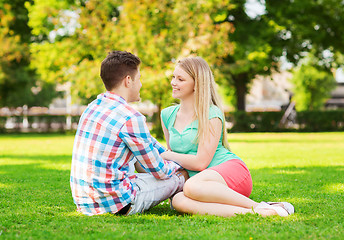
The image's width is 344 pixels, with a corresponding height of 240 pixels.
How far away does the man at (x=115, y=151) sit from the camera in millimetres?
3996

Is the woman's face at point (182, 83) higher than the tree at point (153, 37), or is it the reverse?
the tree at point (153, 37)

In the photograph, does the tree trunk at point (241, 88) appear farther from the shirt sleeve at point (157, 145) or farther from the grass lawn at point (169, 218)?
the shirt sleeve at point (157, 145)

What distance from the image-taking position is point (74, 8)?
72.4 feet

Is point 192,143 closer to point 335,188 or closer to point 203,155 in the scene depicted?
point 203,155

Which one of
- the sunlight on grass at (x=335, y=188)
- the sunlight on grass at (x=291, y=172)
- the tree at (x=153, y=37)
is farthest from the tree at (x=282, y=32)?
the sunlight on grass at (x=335, y=188)

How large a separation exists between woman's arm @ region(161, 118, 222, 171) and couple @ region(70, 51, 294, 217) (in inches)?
0.4

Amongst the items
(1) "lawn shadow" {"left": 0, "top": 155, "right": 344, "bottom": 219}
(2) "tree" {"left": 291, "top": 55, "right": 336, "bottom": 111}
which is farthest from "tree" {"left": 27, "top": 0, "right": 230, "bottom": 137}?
(2) "tree" {"left": 291, "top": 55, "right": 336, "bottom": 111}

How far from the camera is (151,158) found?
4.06 metres

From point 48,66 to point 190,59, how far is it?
2239 cm

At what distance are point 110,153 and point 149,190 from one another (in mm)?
610

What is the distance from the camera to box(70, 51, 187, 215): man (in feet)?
13.1

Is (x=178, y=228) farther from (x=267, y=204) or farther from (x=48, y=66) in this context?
(x=48, y=66)

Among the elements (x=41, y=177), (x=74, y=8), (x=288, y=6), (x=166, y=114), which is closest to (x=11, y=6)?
(x=74, y=8)

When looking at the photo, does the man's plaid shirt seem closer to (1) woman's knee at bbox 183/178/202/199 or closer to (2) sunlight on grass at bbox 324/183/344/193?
(1) woman's knee at bbox 183/178/202/199
